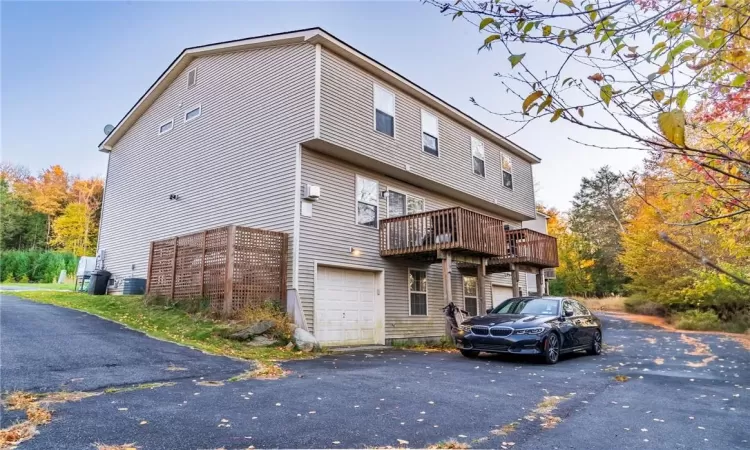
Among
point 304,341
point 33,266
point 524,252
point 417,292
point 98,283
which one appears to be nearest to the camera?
point 304,341

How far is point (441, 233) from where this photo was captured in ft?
39.2

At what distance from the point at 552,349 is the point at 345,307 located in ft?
→ 17.0

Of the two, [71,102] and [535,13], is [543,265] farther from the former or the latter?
[71,102]

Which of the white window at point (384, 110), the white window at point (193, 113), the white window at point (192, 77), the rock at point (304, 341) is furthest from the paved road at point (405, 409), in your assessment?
the white window at point (192, 77)

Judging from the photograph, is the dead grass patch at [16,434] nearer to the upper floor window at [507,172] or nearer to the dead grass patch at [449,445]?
the dead grass patch at [449,445]

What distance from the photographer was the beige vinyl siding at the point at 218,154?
37.9 ft

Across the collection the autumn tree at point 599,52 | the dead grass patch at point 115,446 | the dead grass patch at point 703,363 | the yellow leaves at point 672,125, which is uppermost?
the autumn tree at point 599,52

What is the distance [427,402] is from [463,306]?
11.0 meters

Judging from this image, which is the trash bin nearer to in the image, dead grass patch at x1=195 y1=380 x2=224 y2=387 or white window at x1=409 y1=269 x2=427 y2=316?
white window at x1=409 y1=269 x2=427 y2=316

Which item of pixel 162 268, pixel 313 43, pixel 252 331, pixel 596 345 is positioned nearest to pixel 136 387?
pixel 252 331

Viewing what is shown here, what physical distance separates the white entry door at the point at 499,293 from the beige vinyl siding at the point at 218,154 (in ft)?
34.0

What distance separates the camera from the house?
37.2 ft

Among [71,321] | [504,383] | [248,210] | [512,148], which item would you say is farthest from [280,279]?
[512,148]

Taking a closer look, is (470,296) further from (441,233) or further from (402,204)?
(441,233)
